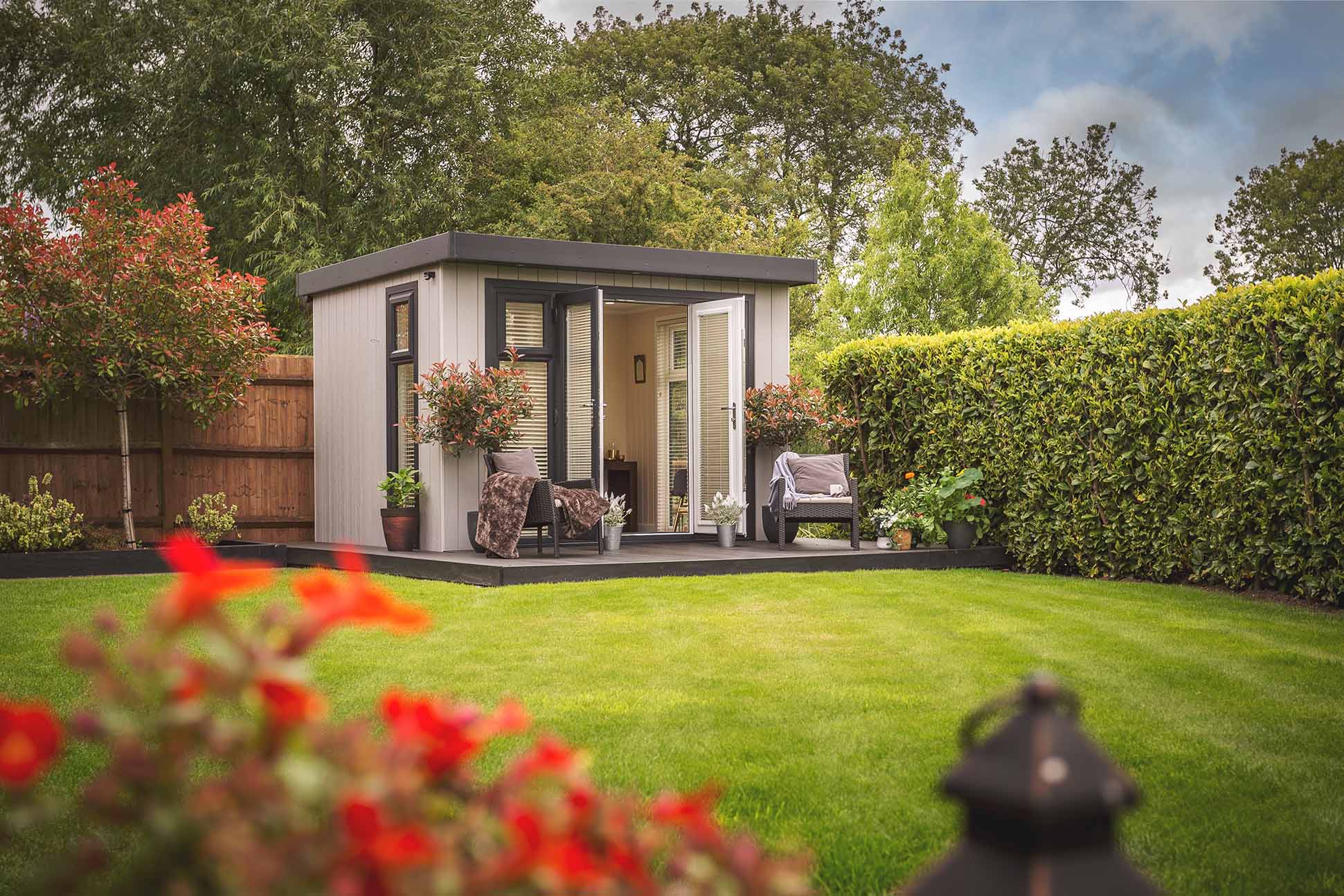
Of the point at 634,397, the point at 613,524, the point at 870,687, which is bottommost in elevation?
the point at 870,687

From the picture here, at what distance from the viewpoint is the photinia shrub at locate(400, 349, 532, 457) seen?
368 inches

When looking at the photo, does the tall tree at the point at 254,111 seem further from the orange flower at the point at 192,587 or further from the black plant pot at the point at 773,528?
the orange flower at the point at 192,587

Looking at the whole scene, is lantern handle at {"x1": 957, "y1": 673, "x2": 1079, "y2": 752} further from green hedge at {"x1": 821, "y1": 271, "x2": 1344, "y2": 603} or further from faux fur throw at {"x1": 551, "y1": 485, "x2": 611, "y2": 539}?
faux fur throw at {"x1": 551, "y1": 485, "x2": 611, "y2": 539}

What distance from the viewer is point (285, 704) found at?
A: 0.88 metres

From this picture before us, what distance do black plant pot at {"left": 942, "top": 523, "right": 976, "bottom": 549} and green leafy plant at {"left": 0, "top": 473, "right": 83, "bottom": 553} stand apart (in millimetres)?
7008

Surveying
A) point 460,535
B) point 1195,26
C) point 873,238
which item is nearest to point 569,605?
point 460,535

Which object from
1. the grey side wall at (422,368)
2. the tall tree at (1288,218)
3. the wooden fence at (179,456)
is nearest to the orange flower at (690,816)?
the grey side wall at (422,368)

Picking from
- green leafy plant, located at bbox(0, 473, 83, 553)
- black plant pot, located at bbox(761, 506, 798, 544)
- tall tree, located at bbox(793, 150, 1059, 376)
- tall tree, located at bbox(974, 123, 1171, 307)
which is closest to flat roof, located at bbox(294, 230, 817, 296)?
black plant pot, located at bbox(761, 506, 798, 544)

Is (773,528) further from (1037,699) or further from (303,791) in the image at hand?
(303,791)

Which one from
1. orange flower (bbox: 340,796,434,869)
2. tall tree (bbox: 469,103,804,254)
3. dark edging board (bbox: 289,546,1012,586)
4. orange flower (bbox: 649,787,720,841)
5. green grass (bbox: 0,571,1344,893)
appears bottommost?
green grass (bbox: 0,571,1344,893)

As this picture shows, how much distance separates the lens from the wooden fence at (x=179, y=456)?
10.3 meters

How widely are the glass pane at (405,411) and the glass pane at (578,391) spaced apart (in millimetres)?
1299

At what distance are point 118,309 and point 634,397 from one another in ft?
19.5

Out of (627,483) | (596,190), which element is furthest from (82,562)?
(596,190)
